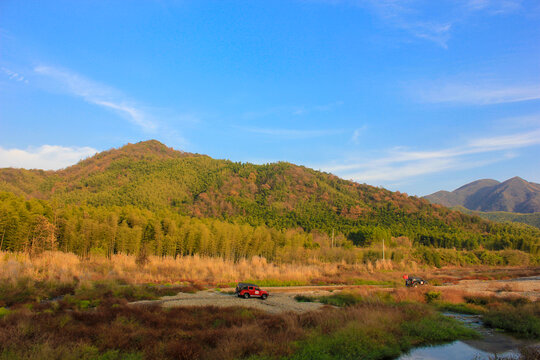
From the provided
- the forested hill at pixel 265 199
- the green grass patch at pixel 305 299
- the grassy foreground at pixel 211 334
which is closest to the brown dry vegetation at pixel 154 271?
the grassy foreground at pixel 211 334

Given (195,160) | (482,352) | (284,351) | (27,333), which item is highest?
(195,160)

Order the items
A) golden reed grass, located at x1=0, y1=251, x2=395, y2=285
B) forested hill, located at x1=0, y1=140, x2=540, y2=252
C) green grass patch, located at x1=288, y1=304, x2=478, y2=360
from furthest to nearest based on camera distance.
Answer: forested hill, located at x1=0, y1=140, x2=540, y2=252, golden reed grass, located at x1=0, y1=251, x2=395, y2=285, green grass patch, located at x1=288, y1=304, x2=478, y2=360

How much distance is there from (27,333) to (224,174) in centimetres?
14036

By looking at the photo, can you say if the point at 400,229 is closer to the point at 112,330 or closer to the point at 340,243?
the point at 340,243

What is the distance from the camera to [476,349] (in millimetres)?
11859

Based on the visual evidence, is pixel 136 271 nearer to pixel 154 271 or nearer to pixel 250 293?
pixel 154 271

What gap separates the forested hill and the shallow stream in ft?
209

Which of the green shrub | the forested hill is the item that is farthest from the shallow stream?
the forested hill

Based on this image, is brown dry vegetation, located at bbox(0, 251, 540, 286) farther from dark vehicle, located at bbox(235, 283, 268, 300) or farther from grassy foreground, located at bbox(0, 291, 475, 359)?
grassy foreground, located at bbox(0, 291, 475, 359)

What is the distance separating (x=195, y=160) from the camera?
176875 millimetres

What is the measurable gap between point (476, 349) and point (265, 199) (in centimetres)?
11611

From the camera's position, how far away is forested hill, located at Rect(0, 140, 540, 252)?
3578 inches

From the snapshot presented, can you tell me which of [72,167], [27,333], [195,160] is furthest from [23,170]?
[27,333]

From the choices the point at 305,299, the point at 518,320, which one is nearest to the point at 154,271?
the point at 305,299
